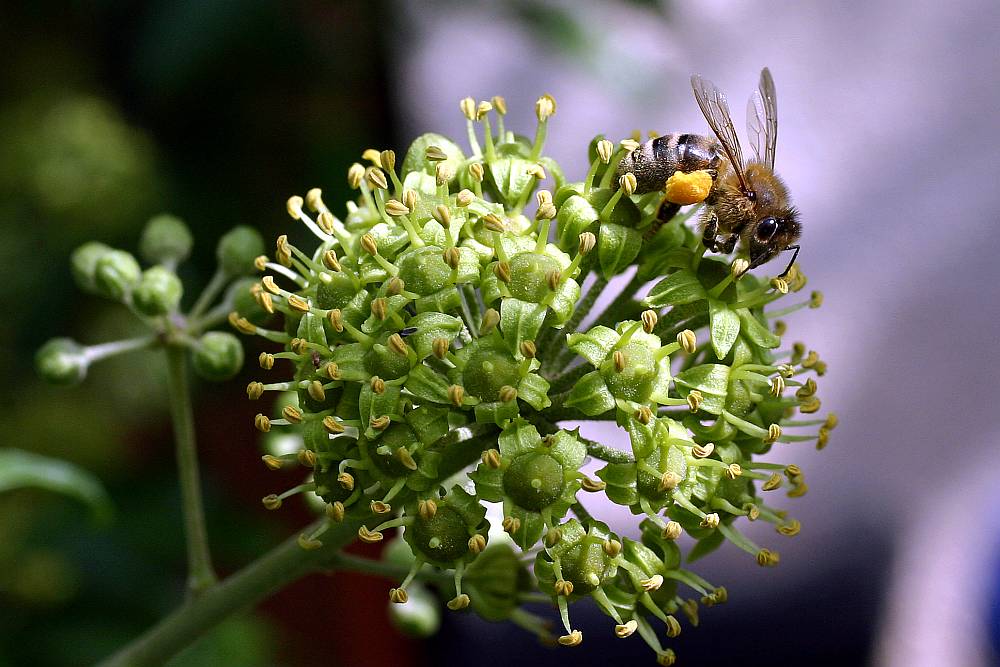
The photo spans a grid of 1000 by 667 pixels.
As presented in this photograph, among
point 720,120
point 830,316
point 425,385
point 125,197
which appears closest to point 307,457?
point 425,385

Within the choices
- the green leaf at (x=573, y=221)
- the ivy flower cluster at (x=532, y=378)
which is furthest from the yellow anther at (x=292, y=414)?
the green leaf at (x=573, y=221)

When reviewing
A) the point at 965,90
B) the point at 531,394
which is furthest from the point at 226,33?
the point at 965,90

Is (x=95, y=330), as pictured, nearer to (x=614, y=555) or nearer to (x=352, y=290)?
(x=352, y=290)

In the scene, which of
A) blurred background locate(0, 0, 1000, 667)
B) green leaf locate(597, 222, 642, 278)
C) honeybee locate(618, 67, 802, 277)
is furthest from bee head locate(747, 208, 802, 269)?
blurred background locate(0, 0, 1000, 667)

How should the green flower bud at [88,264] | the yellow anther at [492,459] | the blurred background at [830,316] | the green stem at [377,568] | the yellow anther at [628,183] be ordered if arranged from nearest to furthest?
the yellow anther at [492,459]
the yellow anther at [628,183]
the green stem at [377,568]
the green flower bud at [88,264]
the blurred background at [830,316]

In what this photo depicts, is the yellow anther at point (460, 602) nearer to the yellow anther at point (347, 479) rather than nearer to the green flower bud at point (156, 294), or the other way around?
the yellow anther at point (347, 479)

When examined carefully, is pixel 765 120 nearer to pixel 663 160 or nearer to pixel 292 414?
pixel 663 160
